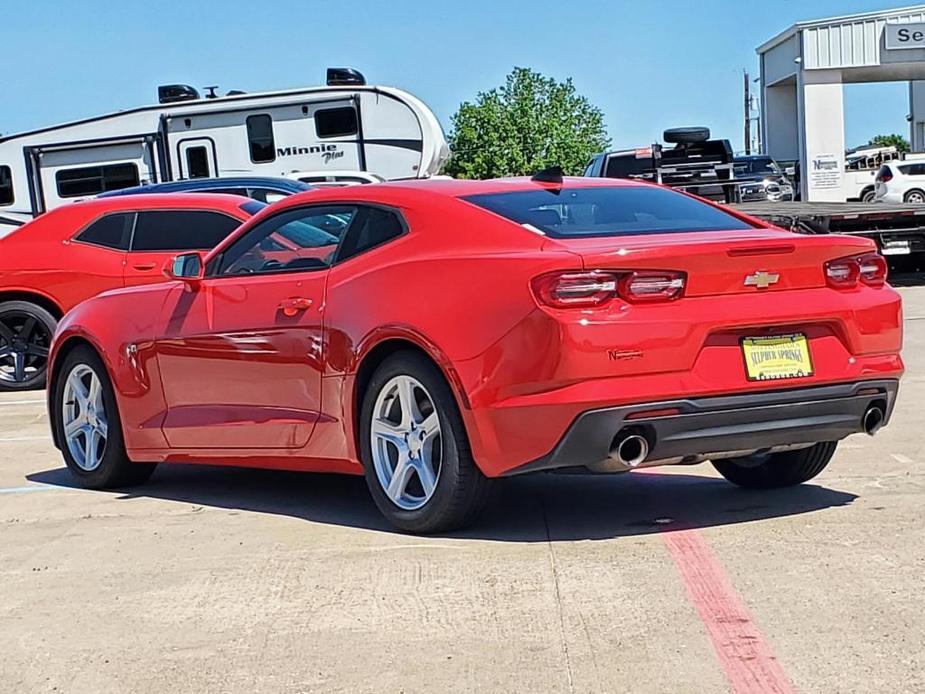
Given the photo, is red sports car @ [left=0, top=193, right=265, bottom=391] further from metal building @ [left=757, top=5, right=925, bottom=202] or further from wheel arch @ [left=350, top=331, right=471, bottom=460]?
metal building @ [left=757, top=5, right=925, bottom=202]

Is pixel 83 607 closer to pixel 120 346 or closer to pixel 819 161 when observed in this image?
pixel 120 346

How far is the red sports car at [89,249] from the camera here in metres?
11.5

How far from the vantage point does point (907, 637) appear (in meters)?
4.19

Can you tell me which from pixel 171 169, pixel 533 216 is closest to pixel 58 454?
pixel 533 216

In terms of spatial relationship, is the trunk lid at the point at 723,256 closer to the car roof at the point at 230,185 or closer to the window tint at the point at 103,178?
the car roof at the point at 230,185

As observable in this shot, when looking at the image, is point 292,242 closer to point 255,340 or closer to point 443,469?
point 255,340

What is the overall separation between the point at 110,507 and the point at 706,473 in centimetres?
282

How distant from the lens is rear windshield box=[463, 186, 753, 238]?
5.70 meters

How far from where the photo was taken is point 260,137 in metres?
21.6

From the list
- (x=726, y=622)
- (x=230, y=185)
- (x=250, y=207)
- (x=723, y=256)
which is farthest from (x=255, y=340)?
(x=230, y=185)

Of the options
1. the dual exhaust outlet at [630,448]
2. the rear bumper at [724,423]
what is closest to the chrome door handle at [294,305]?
the rear bumper at [724,423]

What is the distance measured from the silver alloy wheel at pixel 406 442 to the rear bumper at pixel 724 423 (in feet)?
1.56

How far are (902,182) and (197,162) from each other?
23.6 metres

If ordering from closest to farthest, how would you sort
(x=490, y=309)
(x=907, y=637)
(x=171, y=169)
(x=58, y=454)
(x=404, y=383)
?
(x=907, y=637)
(x=490, y=309)
(x=404, y=383)
(x=58, y=454)
(x=171, y=169)
